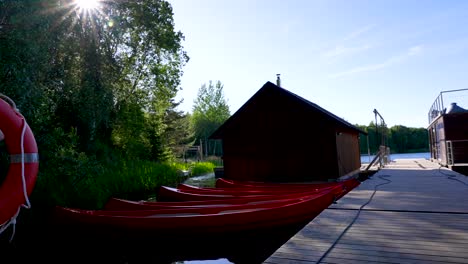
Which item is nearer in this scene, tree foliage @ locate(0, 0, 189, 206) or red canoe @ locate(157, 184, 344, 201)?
tree foliage @ locate(0, 0, 189, 206)

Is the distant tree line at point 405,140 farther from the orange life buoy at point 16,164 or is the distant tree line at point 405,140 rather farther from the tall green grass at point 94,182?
the orange life buoy at point 16,164

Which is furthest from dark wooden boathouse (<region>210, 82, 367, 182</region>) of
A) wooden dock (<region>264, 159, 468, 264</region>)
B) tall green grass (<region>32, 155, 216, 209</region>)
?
wooden dock (<region>264, 159, 468, 264</region>)

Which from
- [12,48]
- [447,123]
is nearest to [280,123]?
[447,123]

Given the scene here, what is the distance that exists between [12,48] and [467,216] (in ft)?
34.9

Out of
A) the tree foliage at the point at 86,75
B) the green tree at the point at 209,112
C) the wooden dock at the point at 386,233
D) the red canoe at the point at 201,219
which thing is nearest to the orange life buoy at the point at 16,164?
the red canoe at the point at 201,219

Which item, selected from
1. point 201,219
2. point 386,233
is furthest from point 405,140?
point 386,233

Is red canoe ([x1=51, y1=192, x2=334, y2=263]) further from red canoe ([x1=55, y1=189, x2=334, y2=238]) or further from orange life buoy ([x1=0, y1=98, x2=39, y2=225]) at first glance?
orange life buoy ([x1=0, y1=98, x2=39, y2=225])

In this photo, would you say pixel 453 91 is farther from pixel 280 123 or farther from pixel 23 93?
pixel 23 93

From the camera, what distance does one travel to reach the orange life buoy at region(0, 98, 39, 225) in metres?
4.61

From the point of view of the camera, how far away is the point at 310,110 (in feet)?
46.4

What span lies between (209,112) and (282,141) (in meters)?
35.0

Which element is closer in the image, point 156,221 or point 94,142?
point 156,221

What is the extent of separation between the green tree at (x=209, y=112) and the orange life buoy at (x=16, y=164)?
42478 mm

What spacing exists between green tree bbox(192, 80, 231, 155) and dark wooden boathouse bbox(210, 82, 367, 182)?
3211 cm
